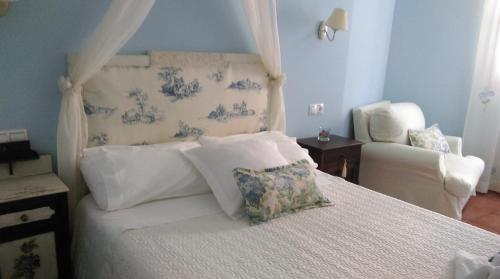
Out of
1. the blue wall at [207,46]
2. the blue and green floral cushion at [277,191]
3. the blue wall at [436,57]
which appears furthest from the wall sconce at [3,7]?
the blue wall at [436,57]

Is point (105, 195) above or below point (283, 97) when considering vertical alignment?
below

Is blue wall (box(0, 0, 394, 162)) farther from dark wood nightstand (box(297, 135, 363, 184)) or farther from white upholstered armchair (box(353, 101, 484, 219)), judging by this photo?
white upholstered armchair (box(353, 101, 484, 219))

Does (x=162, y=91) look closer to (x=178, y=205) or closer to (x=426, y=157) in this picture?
(x=178, y=205)

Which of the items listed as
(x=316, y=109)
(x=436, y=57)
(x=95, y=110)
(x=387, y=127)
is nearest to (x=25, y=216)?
(x=95, y=110)

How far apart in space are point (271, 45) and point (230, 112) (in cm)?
54

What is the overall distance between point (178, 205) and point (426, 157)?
2047 mm

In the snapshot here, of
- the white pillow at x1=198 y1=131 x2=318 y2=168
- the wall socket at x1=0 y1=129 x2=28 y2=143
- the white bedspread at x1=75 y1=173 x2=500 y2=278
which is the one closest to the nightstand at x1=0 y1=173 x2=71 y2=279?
the white bedspread at x1=75 y1=173 x2=500 y2=278

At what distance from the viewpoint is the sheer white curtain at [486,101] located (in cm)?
352

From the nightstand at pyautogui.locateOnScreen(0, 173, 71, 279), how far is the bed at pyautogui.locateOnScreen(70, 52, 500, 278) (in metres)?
0.10

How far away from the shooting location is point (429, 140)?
11.0 feet

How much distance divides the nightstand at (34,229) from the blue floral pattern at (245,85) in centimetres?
127

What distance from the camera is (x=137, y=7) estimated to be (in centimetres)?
193

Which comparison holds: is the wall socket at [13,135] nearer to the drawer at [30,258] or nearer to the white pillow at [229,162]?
the drawer at [30,258]

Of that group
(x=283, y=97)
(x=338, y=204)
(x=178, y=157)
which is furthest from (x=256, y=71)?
(x=338, y=204)
